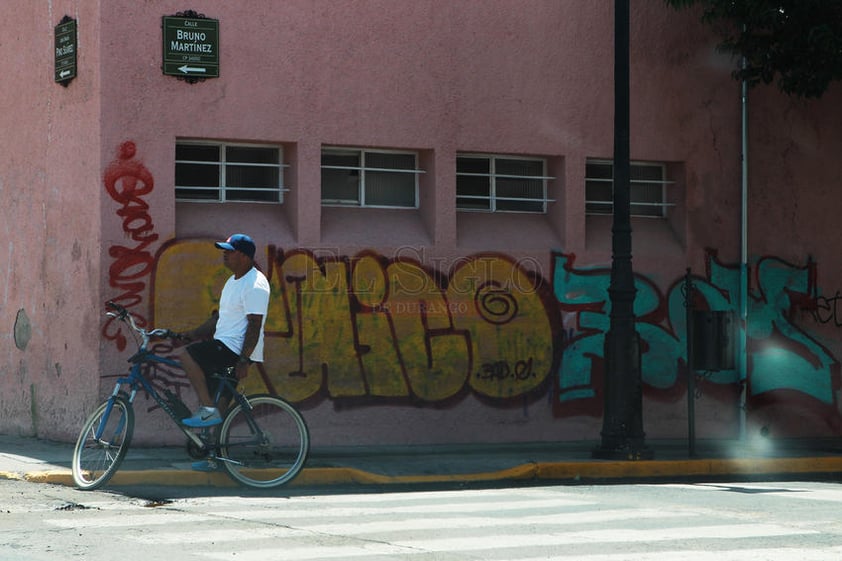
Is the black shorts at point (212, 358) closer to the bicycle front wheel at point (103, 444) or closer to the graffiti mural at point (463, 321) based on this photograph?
the bicycle front wheel at point (103, 444)

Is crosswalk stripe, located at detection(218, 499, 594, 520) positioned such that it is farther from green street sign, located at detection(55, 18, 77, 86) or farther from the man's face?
green street sign, located at detection(55, 18, 77, 86)

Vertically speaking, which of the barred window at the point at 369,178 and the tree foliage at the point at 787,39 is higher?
the tree foliage at the point at 787,39

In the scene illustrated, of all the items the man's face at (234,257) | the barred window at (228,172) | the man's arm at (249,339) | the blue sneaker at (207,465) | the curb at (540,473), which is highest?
the barred window at (228,172)

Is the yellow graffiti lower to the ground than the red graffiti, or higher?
lower

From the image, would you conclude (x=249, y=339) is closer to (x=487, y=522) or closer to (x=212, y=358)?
(x=212, y=358)

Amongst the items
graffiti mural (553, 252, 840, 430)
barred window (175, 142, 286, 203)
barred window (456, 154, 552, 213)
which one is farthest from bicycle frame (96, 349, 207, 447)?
graffiti mural (553, 252, 840, 430)

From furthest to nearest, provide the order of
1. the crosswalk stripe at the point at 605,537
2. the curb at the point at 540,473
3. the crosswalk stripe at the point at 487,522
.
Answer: the curb at the point at 540,473 < the crosswalk stripe at the point at 487,522 < the crosswalk stripe at the point at 605,537

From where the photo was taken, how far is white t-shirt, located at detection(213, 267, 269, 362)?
36.5ft

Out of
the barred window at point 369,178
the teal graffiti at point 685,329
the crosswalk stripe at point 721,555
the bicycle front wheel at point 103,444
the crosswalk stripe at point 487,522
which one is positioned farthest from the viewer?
the teal graffiti at point 685,329

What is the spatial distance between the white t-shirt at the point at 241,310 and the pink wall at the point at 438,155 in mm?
2910

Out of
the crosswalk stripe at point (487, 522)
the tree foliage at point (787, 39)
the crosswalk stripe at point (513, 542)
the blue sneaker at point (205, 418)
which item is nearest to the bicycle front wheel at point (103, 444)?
the blue sneaker at point (205, 418)

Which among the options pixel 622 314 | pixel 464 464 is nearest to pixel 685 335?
pixel 622 314

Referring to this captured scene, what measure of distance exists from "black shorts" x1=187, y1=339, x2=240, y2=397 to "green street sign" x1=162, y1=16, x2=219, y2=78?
387cm

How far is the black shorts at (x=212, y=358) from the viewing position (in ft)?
36.3
